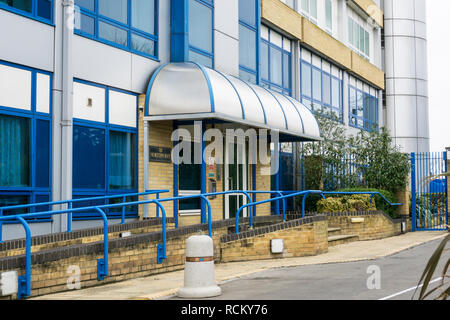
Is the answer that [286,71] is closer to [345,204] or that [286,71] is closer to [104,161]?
[345,204]

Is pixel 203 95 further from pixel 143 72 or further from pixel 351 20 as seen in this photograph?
pixel 351 20

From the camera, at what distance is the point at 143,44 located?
53.0ft

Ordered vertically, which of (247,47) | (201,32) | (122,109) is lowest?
(122,109)

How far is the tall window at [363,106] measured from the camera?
33.2 meters

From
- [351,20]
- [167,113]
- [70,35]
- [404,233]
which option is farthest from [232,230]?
[351,20]

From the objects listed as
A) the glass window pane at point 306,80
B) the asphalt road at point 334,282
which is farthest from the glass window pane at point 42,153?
the glass window pane at point 306,80

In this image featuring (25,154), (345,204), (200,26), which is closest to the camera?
(25,154)

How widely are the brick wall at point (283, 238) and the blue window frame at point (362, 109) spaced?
18422 millimetres

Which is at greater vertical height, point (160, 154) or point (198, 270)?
point (160, 154)

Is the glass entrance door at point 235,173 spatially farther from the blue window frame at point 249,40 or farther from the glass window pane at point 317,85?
the glass window pane at point 317,85

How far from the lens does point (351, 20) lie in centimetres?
3397

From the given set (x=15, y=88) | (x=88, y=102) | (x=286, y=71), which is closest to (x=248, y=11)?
(x=286, y=71)

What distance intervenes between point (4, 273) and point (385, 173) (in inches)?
704

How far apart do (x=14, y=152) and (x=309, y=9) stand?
1877 centimetres
